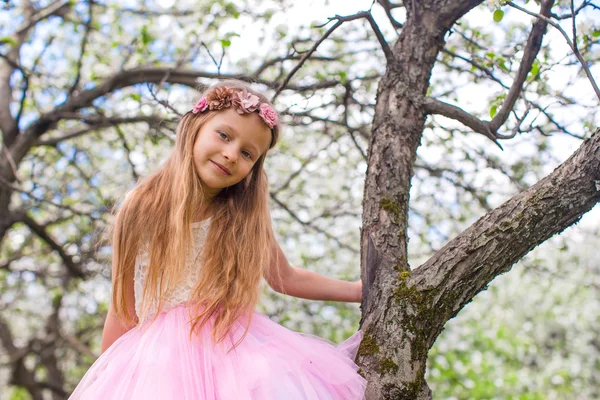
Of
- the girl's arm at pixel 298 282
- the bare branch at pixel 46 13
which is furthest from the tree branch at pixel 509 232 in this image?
the bare branch at pixel 46 13

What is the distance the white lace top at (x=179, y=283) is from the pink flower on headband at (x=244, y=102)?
479 mm

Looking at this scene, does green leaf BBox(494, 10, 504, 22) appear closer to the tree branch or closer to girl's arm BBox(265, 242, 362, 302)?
the tree branch

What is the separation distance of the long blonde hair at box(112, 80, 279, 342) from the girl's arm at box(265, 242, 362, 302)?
0.09m

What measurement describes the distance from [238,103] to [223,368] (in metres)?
0.89

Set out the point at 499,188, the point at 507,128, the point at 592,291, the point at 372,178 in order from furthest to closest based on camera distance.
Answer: the point at 592,291
the point at 499,188
the point at 507,128
the point at 372,178

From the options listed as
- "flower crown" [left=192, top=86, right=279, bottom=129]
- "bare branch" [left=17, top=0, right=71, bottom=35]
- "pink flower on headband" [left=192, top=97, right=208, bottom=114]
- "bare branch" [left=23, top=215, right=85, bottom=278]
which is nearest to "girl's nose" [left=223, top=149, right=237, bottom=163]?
"flower crown" [left=192, top=86, right=279, bottom=129]

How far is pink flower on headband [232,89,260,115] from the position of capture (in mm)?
1869

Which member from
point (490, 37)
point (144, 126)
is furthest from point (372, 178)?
point (144, 126)

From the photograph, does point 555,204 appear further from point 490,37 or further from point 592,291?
point 592,291

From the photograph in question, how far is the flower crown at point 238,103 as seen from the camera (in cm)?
188

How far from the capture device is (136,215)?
1.90 metres

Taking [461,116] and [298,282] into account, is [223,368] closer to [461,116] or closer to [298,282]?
[298,282]

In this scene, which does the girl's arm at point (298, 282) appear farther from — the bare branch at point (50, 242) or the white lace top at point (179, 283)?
the bare branch at point (50, 242)

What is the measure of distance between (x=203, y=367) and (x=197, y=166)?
27.2 inches
